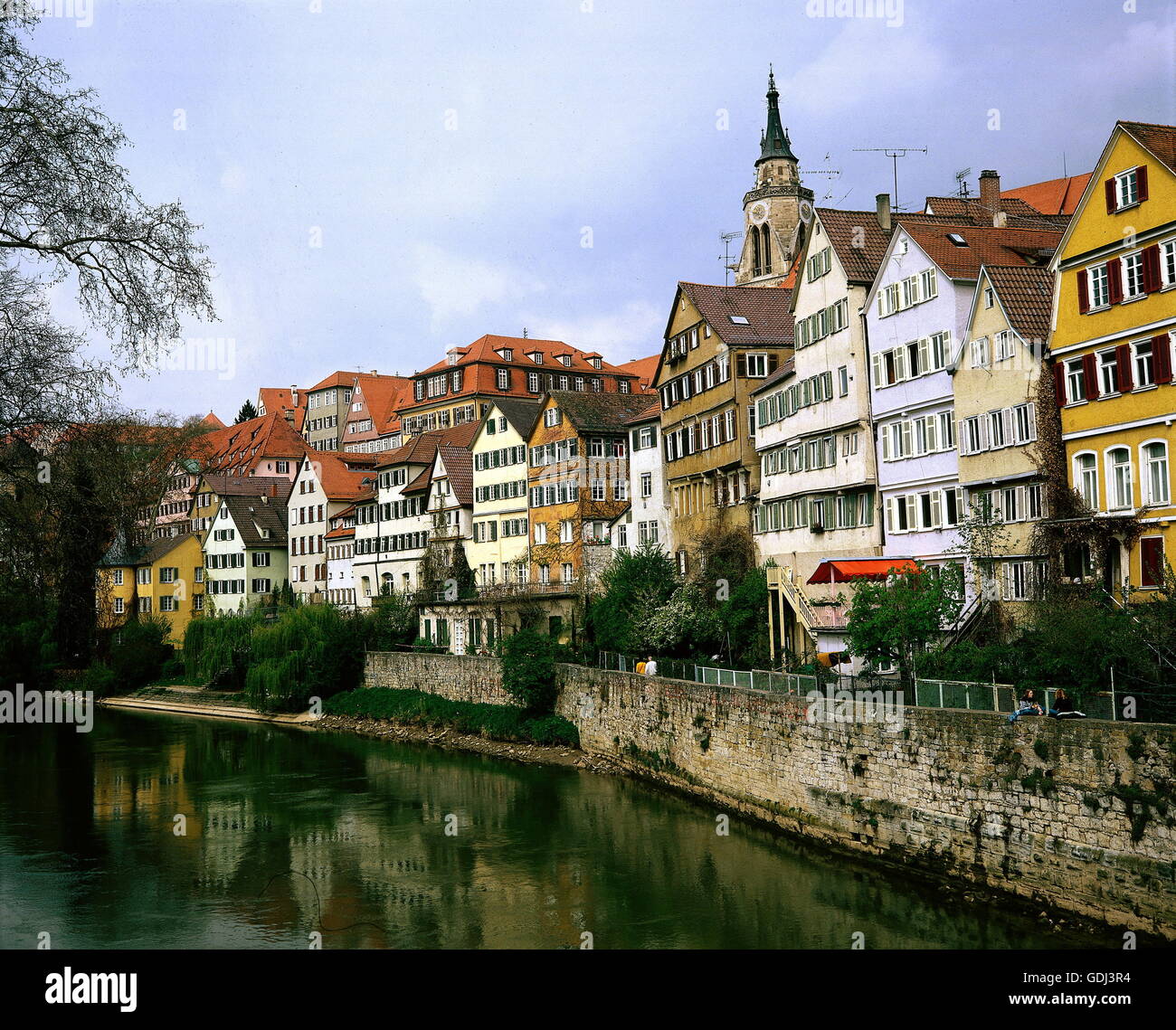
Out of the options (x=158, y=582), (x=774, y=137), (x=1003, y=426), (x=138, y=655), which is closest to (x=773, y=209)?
(x=774, y=137)

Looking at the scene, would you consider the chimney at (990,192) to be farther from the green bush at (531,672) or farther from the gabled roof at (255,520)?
Answer: the gabled roof at (255,520)

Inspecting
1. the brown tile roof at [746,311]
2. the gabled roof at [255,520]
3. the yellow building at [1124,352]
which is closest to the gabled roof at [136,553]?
the gabled roof at [255,520]

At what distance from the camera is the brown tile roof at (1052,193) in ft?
190

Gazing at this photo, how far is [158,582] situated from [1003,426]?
204 feet

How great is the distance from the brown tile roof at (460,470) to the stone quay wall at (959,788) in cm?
2922

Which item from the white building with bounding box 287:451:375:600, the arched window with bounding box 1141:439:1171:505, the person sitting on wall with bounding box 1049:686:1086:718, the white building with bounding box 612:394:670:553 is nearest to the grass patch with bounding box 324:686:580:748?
the white building with bounding box 612:394:670:553

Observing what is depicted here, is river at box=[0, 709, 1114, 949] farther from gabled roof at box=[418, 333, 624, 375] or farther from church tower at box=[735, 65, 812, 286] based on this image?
church tower at box=[735, 65, 812, 286]

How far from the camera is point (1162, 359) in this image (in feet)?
79.4

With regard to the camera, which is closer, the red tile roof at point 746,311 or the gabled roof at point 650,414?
the red tile roof at point 746,311

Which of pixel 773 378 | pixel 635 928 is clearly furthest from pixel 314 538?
pixel 635 928

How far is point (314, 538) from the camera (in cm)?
7431

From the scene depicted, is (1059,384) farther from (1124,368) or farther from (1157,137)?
(1157,137)
